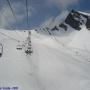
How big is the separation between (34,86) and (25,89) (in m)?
3.36

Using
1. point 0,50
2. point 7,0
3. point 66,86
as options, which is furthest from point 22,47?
point 7,0

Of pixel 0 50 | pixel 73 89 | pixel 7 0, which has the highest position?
pixel 7 0

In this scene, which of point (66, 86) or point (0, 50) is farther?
point (0, 50)

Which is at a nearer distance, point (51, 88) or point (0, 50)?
point (51, 88)

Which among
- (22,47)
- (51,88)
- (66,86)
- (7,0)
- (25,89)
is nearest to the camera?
(7,0)

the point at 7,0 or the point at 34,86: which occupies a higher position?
the point at 7,0

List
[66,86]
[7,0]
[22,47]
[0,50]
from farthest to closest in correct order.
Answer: [22,47], [0,50], [66,86], [7,0]

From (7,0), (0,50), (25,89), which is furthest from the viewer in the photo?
(0,50)

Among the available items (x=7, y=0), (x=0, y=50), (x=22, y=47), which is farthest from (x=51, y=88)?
(x=22, y=47)

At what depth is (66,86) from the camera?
43.2 m

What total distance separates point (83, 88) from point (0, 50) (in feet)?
87.2

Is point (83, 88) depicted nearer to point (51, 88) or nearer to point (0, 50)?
point (51, 88)

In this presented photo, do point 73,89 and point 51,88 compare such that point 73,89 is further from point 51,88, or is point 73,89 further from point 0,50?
point 0,50

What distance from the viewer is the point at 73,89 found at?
4069 cm
